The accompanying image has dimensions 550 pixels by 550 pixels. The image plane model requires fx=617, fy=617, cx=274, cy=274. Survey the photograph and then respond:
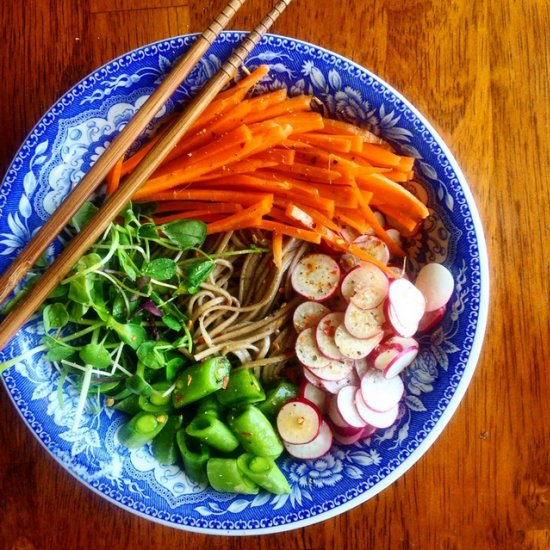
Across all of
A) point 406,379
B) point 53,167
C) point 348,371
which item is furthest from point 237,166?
point 406,379

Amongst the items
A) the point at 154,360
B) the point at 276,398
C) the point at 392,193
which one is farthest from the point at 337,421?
the point at 392,193

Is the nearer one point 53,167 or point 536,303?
point 53,167

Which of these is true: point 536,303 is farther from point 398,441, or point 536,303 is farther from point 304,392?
point 304,392

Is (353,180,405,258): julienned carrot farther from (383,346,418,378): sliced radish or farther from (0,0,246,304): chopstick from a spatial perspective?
(0,0,246,304): chopstick

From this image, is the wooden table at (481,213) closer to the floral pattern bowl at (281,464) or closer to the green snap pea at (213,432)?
Result: the floral pattern bowl at (281,464)

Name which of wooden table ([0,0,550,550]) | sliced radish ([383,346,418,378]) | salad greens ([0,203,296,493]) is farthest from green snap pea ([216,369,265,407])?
wooden table ([0,0,550,550])

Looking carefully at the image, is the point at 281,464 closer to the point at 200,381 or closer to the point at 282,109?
the point at 200,381

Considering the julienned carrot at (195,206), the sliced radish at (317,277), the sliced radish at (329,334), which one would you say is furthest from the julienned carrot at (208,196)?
the sliced radish at (329,334)
